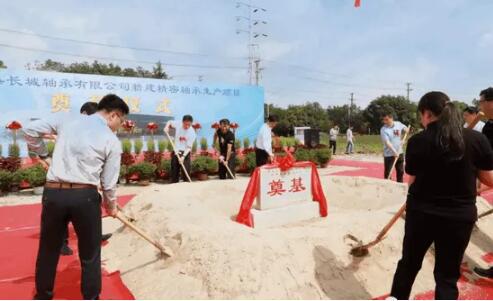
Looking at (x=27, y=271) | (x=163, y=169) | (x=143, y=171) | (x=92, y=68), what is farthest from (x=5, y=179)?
(x=92, y=68)

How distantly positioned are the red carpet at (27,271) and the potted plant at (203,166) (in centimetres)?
439

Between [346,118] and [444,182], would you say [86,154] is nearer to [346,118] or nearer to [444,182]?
[444,182]

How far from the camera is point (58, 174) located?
242 cm

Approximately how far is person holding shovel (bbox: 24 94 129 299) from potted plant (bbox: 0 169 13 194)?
549cm

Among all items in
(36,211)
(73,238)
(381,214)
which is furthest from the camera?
(36,211)

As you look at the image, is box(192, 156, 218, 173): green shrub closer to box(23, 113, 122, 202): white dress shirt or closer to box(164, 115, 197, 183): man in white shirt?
box(164, 115, 197, 183): man in white shirt

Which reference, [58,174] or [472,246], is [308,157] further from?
[58,174]

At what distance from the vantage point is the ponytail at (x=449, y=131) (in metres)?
2.12

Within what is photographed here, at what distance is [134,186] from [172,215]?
4800mm

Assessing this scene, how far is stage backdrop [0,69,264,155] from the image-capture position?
11766 mm

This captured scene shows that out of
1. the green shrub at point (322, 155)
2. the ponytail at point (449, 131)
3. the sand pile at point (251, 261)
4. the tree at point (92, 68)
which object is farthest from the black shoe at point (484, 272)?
the tree at point (92, 68)

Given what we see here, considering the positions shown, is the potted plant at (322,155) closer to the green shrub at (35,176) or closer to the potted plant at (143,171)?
the potted plant at (143,171)

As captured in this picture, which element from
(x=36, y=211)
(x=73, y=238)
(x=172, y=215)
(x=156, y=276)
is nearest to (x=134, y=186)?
(x=36, y=211)

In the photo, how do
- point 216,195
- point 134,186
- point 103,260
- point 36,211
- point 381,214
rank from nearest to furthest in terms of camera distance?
point 103,260 < point 381,214 < point 216,195 < point 36,211 < point 134,186
